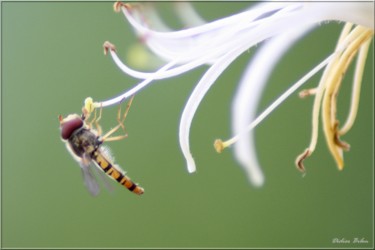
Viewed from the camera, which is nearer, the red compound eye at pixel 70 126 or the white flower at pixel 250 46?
the white flower at pixel 250 46

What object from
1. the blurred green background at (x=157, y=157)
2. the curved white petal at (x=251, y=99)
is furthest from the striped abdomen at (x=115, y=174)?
the blurred green background at (x=157, y=157)

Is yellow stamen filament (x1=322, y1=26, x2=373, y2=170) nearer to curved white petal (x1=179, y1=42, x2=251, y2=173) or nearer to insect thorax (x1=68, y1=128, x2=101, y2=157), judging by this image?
curved white petal (x1=179, y1=42, x2=251, y2=173)

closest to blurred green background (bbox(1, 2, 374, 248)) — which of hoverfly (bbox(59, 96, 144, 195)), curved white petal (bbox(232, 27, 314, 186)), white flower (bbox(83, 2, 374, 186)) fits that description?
hoverfly (bbox(59, 96, 144, 195))

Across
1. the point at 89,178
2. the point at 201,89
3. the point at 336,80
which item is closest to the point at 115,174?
the point at 89,178

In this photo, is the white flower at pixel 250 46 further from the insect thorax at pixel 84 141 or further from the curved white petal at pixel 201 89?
the insect thorax at pixel 84 141

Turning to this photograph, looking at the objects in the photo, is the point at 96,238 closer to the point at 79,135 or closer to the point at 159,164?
the point at 159,164

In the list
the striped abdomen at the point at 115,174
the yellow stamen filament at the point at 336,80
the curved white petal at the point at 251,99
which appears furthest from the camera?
the striped abdomen at the point at 115,174

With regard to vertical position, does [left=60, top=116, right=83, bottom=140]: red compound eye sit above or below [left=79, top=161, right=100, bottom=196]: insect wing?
above
